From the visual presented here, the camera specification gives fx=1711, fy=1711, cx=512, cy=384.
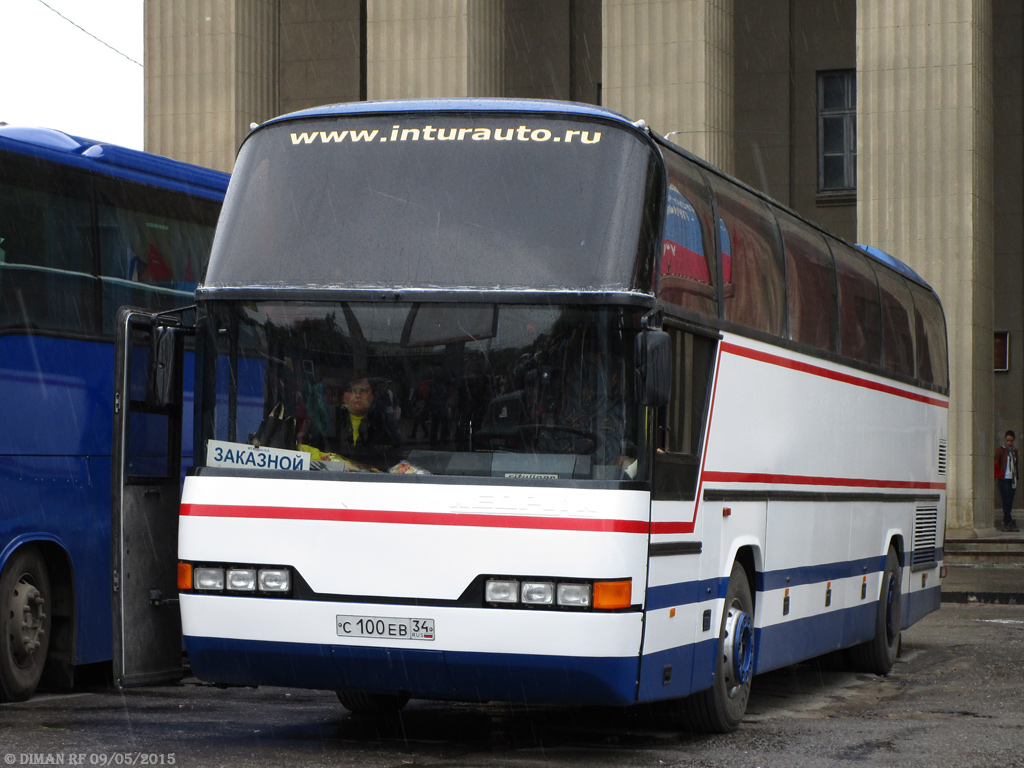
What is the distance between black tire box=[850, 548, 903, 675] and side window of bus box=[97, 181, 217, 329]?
5768 mm

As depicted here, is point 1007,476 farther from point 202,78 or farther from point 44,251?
point 44,251

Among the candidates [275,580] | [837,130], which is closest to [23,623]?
[275,580]

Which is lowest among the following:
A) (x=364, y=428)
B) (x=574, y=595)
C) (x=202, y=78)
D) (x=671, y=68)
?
(x=574, y=595)

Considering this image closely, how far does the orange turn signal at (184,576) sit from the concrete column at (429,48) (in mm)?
18786

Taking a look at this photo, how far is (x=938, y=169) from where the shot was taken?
25.4 metres

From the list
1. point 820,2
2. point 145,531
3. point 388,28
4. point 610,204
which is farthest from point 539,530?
point 820,2

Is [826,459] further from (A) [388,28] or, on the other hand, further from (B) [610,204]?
(A) [388,28]

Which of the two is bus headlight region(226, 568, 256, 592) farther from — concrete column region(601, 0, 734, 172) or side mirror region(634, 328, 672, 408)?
concrete column region(601, 0, 734, 172)

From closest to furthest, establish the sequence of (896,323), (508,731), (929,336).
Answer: (508,731) → (896,323) → (929,336)

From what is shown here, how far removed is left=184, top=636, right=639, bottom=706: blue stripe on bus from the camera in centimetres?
789

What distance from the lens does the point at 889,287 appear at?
14.0 meters

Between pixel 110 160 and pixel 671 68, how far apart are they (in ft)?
51.9

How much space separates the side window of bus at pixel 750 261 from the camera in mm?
9688

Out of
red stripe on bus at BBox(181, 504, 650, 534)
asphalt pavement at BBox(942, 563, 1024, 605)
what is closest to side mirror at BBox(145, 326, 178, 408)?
red stripe on bus at BBox(181, 504, 650, 534)
